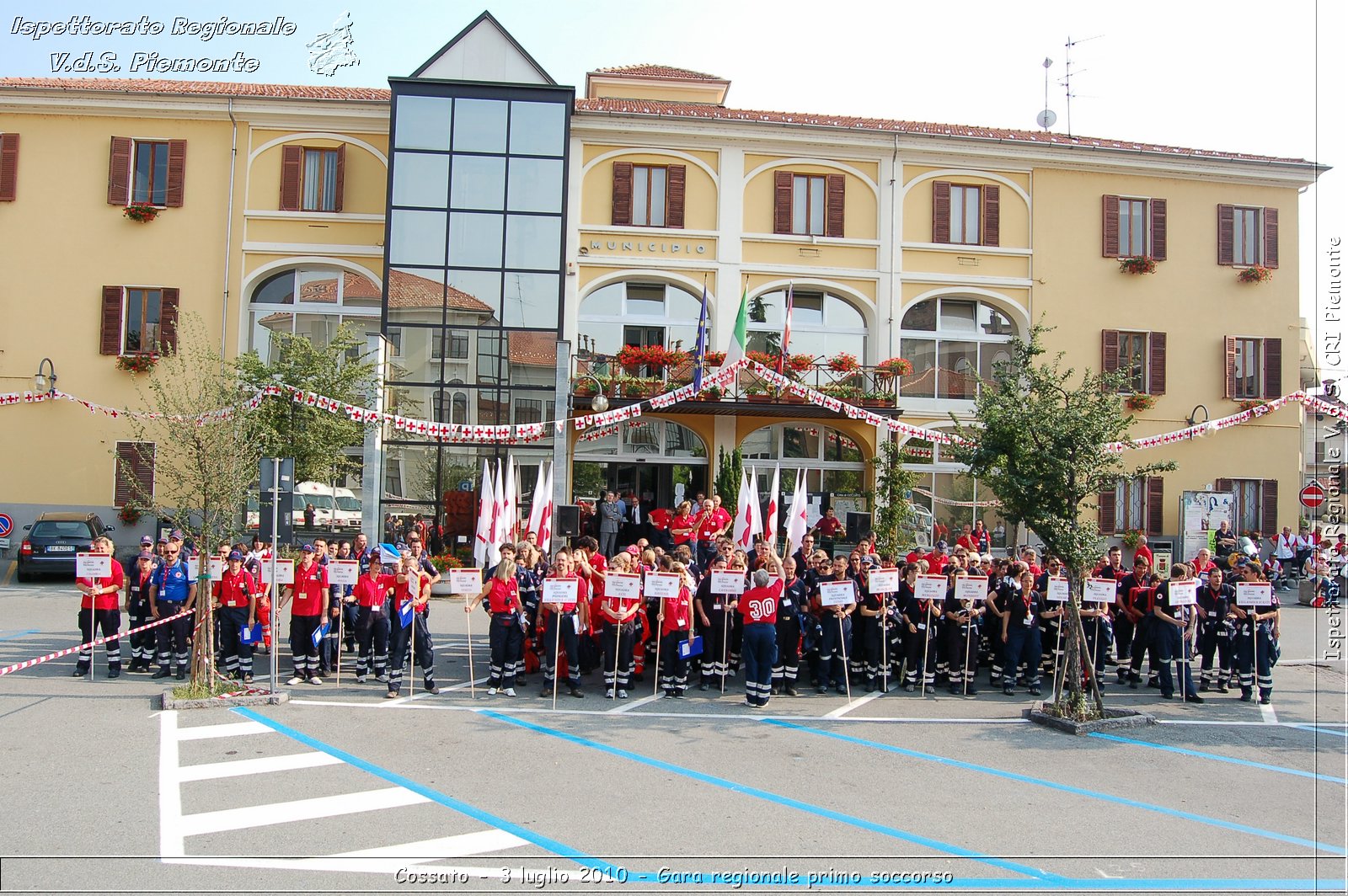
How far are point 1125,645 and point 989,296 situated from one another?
624 inches

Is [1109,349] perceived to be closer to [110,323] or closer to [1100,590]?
[1100,590]

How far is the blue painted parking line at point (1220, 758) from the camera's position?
9.01 m

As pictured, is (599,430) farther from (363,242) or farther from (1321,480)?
(1321,480)

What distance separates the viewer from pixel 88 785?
7.74 m

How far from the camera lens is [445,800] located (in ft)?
25.0

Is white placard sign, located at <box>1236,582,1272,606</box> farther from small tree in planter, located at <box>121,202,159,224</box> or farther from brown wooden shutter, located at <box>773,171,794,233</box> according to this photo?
small tree in planter, located at <box>121,202,159,224</box>

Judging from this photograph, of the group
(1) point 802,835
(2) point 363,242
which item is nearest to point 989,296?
(2) point 363,242

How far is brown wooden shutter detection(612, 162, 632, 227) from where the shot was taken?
85.8 ft

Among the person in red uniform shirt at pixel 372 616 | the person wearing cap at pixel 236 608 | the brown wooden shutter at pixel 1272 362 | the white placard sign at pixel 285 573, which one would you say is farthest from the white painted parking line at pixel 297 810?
the brown wooden shutter at pixel 1272 362

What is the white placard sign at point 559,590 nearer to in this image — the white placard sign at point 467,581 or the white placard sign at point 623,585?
the white placard sign at point 623,585

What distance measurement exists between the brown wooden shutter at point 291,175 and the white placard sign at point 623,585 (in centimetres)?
1863

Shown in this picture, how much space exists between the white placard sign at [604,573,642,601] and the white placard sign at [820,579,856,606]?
2302 millimetres

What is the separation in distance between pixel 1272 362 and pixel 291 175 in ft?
91.0

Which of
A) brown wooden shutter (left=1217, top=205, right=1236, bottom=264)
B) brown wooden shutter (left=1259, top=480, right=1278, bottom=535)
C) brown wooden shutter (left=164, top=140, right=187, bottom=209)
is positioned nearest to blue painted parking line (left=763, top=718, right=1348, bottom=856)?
brown wooden shutter (left=1259, top=480, right=1278, bottom=535)
